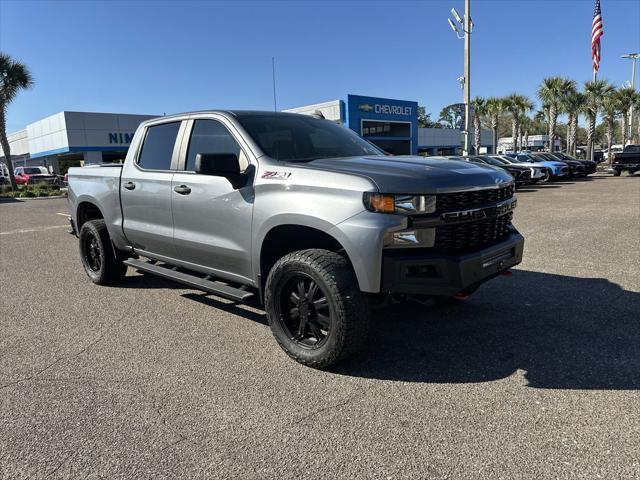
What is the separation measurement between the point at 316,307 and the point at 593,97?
1791 inches

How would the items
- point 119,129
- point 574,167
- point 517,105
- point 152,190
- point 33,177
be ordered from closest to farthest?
point 152,190 → point 574,167 → point 33,177 → point 119,129 → point 517,105

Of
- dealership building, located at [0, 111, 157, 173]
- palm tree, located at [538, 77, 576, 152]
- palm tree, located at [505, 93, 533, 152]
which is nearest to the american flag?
palm tree, located at [538, 77, 576, 152]

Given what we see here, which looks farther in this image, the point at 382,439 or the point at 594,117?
the point at 594,117

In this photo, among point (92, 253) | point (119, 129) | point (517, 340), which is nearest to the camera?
point (517, 340)

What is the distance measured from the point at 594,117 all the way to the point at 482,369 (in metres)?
45.1

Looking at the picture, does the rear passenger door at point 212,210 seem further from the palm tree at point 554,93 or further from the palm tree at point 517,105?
the palm tree at point 517,105

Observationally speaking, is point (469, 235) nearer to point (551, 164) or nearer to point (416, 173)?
A: point (416, 173)

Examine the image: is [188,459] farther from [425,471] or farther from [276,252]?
[276,252]

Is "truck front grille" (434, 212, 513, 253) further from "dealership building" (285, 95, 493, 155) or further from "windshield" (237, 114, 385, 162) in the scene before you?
"dealership building" (285, 95, 493, 155)

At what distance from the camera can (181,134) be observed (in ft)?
15.4

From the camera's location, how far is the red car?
34.2 meters

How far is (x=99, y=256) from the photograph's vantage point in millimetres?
6121

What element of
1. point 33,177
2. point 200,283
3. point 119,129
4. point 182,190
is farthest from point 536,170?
point 119,129

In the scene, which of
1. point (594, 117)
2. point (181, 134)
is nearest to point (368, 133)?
point (594, 117)
